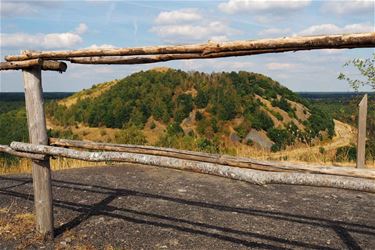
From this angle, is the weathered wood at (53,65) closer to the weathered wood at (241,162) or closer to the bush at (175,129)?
the weathered wood at (241,162)

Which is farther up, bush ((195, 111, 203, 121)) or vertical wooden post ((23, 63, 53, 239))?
vertical wooden post ((23, 63, 53, 239))

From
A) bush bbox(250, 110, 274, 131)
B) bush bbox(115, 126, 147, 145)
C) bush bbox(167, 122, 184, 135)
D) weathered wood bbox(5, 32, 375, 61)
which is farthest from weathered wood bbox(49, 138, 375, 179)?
bush bbox(250, 110, 274, 131)

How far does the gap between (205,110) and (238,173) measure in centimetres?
2200

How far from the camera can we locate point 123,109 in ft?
86.7

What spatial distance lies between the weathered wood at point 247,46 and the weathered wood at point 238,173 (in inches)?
39.7

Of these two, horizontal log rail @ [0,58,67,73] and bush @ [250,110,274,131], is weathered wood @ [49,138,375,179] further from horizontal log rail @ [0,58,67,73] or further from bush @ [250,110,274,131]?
bush @ [250,110,274,131]

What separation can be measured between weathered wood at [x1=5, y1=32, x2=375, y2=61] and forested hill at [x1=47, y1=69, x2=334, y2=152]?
670 inches

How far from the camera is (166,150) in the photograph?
4.68 metres

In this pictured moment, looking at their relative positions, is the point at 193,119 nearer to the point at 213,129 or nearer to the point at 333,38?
the point at 213,129

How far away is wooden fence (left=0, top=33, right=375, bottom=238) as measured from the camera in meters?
2.83

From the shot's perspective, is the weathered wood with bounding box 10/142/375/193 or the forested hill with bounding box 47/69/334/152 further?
the forested hill with bounding box 47/69/334/152

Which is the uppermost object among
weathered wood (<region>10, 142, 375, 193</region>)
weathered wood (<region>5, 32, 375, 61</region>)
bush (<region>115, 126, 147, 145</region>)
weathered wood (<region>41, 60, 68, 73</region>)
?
weathered wood (<region>5, 32, 375, 61</region>)

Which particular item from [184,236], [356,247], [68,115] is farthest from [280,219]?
[68,115]

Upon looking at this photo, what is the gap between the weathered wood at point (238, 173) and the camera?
2783mm
